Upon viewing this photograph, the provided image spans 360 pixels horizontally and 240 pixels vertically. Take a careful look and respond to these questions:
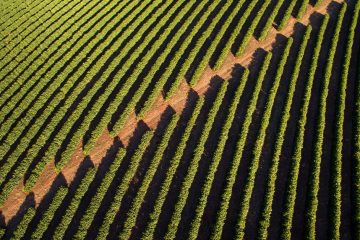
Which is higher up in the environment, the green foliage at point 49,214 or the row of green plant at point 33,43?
the row of green plant at point 33,43

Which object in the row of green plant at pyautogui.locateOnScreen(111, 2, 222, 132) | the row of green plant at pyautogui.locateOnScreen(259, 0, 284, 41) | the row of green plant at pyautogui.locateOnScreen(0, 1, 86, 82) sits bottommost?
the row of green plant at pyautogui.locateOnScreen(259, 0, 284, 41)

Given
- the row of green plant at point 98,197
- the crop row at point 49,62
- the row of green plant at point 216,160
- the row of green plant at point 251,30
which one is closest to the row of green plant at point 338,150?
→ the row of green plant at point 216,160

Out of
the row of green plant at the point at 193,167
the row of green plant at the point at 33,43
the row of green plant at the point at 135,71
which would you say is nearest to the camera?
the row of green plant at the point at 193,167

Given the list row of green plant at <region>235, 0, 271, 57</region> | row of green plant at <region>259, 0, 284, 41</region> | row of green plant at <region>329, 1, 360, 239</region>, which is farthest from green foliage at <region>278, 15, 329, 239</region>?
row of green plant at <region>235, 0, 271, 57</region>

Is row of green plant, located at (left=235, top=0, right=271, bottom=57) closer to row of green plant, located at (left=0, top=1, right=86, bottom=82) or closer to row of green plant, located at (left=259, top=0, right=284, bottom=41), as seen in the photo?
row of green plant, located at (left=259, top=0, right=284, bottom=41)

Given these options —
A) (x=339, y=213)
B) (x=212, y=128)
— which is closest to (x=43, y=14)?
(x=212, y=128)

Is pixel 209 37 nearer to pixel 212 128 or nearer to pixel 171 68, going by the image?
pixel 171 68

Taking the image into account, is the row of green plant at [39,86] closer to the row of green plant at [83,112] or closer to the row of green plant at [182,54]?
the row of green plant at [83,112]
